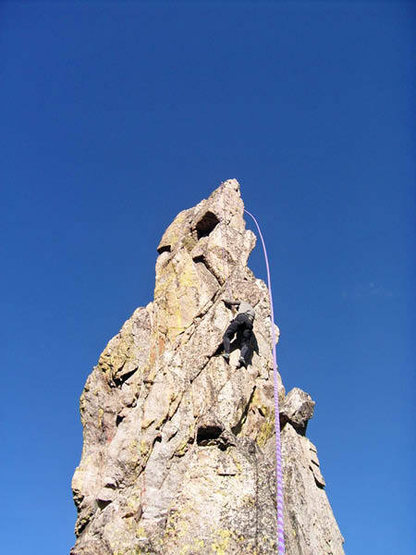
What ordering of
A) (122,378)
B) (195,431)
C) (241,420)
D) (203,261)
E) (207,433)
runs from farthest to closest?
(203,261) → (122,378) → (241,420) → (195,431) → (207,433)

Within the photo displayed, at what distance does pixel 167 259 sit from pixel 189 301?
3.75 meters

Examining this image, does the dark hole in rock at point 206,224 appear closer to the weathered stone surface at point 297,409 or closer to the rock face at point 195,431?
the rock face at point 195,431

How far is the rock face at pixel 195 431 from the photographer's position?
8.71 m

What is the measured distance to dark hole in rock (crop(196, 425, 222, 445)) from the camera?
1000 centimetres

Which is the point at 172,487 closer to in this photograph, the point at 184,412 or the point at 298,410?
the point at 184,412

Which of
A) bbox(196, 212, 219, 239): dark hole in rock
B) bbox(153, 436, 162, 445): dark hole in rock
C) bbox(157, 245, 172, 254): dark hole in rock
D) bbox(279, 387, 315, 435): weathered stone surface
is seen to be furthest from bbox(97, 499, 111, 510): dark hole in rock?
bbox(196, 212, 219, 239): dark hole in rock

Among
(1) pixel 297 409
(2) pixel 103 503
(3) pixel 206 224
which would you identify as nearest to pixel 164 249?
(3) pixel 206 224

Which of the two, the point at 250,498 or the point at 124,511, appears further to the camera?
the point at 124,511

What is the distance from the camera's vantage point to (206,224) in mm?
18000

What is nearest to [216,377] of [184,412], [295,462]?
[184,412]

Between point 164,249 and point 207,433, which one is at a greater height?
point 164,249

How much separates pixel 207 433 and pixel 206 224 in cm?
989

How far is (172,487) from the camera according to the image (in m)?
10.0

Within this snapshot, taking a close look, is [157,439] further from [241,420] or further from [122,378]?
[122,378]
